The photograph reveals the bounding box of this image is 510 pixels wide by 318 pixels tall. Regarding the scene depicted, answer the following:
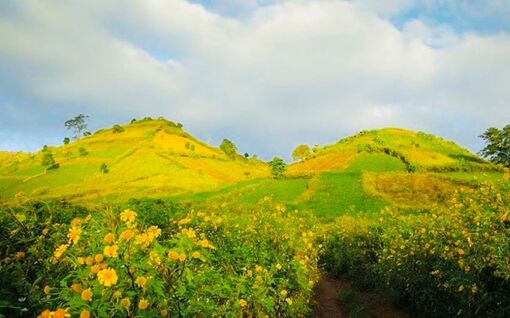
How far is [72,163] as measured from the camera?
82.0 meters

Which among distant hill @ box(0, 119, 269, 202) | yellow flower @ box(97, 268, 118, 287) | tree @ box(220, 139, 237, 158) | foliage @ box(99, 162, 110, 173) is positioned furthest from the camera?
tree @ box(220, 139, 237, 158)

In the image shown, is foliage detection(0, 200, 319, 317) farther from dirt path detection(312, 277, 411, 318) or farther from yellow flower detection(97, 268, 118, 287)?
dirt path detection(312, 277, 411, 318)

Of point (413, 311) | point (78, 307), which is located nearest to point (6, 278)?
point (78, 307)

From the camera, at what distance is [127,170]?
73.5 meters

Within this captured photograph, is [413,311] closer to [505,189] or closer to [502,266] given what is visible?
[505,189]

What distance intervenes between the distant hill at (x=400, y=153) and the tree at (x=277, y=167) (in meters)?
1.47

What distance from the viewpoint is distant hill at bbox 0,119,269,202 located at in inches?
2466

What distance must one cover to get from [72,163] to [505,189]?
82.9m

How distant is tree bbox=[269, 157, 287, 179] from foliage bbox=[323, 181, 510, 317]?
42403mm

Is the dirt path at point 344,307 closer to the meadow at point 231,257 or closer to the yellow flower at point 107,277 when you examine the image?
the meadow at point 231,257

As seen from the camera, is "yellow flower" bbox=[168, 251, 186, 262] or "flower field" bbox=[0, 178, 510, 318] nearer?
"flower field" bbox=[0, 178, 510, 318]

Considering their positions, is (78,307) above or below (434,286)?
above

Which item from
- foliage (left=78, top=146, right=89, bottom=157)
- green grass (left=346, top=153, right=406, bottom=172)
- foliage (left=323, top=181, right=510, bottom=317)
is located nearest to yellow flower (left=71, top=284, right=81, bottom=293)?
foliage (left=323, top=181, right=510, bottom=317)

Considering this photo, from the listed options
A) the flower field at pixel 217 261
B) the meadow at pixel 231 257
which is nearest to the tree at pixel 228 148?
the meadow at pixel 231 257
